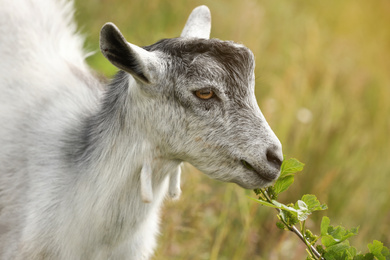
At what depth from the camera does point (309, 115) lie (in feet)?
19.8

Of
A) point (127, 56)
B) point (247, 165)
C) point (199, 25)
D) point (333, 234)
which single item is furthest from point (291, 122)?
point (333, 234)

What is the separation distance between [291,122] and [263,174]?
350 cm

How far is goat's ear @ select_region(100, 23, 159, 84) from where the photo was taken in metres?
2.50

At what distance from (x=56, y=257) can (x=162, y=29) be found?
4887 mm

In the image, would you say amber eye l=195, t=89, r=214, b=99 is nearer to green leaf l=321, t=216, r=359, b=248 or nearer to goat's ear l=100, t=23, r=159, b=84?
goat's ear l=100, t=23, r=159, b=84

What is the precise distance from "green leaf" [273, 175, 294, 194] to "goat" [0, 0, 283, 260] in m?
0.04

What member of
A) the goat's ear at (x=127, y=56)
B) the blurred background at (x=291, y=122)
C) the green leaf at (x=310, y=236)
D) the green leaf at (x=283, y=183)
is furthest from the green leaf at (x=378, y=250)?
the blurred background at (x=291, y=122)

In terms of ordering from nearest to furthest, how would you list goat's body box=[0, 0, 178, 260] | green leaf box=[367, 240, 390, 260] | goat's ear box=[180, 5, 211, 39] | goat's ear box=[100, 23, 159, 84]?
green leaf box=[367, 240, 390, 260] < goat's ear box=[100, 23, 159, 84] < goat's body box=[0, 0, 178, 260] < goat's ear box=[180, 5, 211, 39]

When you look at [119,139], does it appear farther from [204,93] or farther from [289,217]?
[289,217]

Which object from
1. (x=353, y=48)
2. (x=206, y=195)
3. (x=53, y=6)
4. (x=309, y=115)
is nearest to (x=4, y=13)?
(x=53, y=6)

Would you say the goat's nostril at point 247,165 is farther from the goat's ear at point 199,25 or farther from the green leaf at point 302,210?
the goat's ear at point 199,25

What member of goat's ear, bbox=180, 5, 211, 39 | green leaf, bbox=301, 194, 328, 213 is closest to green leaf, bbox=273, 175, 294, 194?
green leaf, bbox=301, 194, 328, 213

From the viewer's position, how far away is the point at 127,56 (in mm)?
2576

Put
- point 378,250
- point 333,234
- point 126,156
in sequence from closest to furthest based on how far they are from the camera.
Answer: point 378,250, point 333,234, point 126,156
